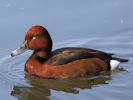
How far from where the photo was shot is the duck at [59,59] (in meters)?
8.00

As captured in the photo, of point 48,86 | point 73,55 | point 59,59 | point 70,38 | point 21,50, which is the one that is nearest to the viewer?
point 48,86

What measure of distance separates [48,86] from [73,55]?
71 cm

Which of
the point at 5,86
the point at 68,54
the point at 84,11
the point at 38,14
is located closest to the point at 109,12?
the point at 84,11

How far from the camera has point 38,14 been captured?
1004 cm

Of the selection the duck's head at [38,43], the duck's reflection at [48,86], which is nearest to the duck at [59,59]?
the duck's head at [38,43]

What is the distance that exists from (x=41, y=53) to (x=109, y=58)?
107 cm

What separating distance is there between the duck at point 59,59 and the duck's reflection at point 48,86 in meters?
0.10

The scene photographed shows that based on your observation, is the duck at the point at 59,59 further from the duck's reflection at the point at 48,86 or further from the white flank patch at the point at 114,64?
the duck's reflection at the point at 48,86

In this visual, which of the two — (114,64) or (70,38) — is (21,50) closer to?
(70,38)

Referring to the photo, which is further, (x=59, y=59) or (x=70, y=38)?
(x=70, y=38)

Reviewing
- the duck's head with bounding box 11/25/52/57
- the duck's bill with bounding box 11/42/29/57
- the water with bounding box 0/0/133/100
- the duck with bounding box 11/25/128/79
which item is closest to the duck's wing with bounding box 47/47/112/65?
the duck with bounding box 11/25/128/79

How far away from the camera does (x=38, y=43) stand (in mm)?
8266

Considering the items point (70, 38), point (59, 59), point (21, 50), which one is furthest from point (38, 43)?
point (70, 38)

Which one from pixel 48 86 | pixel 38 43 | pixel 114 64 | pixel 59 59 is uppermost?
pixel 38 43
